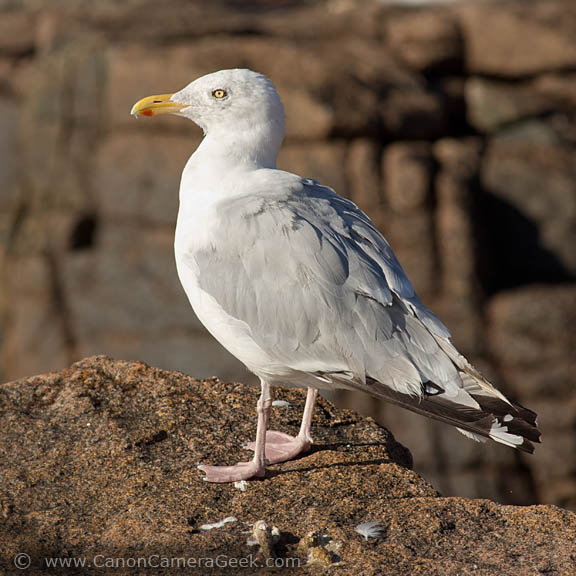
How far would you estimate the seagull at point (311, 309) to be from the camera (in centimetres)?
363

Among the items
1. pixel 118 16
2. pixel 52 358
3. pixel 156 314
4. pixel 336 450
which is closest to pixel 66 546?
pixel 336 450

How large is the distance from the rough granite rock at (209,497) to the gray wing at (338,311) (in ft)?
1.53

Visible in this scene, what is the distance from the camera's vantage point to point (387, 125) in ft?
36.9

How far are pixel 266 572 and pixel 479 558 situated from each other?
84 cm

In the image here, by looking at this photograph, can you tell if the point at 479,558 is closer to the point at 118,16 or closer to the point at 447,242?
the point at 447,242

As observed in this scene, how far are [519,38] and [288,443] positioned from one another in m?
9.95

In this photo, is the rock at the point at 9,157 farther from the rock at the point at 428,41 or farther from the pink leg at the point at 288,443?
the pink leg at the point at 288,443

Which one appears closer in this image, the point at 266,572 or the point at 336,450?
the point at 266,572

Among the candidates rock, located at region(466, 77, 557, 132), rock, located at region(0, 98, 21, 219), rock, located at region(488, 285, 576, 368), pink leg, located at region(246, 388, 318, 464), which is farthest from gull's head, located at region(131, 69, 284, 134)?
rock, located at region(0, 98, 21, 219)

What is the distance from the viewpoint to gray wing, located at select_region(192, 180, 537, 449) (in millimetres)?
3615

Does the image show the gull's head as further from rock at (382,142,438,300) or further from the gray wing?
rock at (382,142,438,300)

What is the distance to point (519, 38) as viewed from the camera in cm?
1253

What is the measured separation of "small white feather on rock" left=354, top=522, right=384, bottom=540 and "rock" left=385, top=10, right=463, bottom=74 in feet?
32.8

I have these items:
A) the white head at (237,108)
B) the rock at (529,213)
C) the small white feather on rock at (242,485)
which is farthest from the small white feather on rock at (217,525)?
the rock at (529,213)
